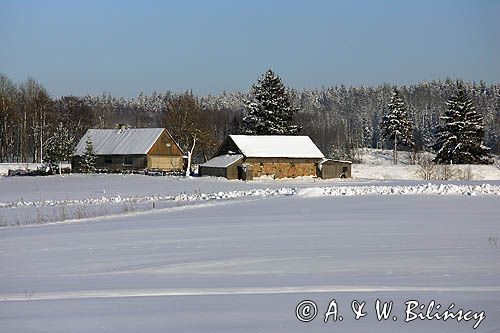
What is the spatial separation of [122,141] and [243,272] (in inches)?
2609

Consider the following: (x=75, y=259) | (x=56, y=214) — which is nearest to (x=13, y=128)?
(x=56, y=214)

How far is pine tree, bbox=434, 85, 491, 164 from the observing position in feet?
220

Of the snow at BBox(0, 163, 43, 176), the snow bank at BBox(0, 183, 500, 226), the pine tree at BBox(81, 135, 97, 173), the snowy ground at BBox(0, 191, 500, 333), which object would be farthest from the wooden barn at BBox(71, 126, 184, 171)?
the snowy ground at BBox(0, 191, 500, 333)

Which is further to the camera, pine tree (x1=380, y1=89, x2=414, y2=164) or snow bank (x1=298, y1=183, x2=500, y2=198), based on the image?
pine tree (x1=380, y1=89, x2=414, y2=164)

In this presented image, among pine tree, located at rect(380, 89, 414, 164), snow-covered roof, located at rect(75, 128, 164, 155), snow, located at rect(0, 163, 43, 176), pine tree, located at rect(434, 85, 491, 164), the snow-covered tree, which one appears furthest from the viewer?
pine tree, located at rect(380, 89, 414, 164)

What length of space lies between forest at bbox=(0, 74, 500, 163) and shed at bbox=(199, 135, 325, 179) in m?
5.41

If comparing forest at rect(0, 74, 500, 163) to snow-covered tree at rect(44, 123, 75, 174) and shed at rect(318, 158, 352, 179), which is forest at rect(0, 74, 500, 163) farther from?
shed at rect(318, 158, 352, 179)

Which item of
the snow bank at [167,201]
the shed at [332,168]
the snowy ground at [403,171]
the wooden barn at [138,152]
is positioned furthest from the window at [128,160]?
the snow bank at [167,201]

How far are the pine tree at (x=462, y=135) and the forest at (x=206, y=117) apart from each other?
2.52 meters

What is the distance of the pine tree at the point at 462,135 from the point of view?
2643 inches

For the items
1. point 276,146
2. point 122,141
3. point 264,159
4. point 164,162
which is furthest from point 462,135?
point 122,141

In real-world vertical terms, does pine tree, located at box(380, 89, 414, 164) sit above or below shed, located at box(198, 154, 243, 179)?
above

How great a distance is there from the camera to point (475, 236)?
13.9 metres

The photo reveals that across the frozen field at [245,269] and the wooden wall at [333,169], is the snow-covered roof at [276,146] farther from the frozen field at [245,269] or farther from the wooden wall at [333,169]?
the frozen field at [245,269]
